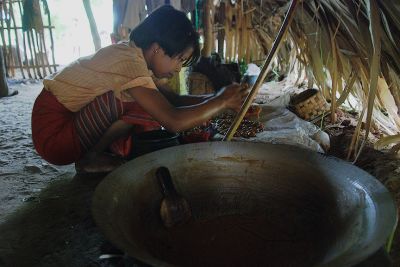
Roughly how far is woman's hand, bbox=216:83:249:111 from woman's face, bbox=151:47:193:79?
0.28 metres

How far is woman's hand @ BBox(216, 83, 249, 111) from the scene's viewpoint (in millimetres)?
1655

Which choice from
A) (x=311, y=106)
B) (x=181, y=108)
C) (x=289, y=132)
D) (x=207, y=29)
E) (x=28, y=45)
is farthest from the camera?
(x=28, y=45)

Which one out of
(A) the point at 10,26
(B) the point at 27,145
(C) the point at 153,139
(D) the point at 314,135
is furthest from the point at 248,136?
(A) the point at 10,26

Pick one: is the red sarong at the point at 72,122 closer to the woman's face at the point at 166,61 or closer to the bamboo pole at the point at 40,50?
the woman's face at the point at 166,61

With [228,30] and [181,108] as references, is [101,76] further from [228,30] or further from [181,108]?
[228,30]

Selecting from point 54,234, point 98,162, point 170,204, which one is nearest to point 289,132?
point 98,162

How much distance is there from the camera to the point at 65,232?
1506 millimetres

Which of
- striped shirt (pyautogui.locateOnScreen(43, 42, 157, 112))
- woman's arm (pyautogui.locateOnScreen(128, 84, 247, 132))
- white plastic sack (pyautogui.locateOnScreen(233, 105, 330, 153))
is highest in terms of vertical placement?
striped shirt (pyautogui.locateOnScreen(43, 42, 157, 112))

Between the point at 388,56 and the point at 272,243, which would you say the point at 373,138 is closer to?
the point at 388,56

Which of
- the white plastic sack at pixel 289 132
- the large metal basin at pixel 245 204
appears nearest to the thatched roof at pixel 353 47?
the white plastic sack at pixel 289 132

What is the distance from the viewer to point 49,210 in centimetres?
170

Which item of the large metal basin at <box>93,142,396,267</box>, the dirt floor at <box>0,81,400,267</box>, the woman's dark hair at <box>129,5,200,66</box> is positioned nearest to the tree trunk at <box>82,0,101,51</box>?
the dirt floor at <box>0,81,400,267</box>

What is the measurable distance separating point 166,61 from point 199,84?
1.78 m

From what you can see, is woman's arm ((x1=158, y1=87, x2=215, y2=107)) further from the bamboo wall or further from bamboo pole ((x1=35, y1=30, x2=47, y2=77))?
bamboo pole ((x1=35, y1=30, x2=47, y2=77))
